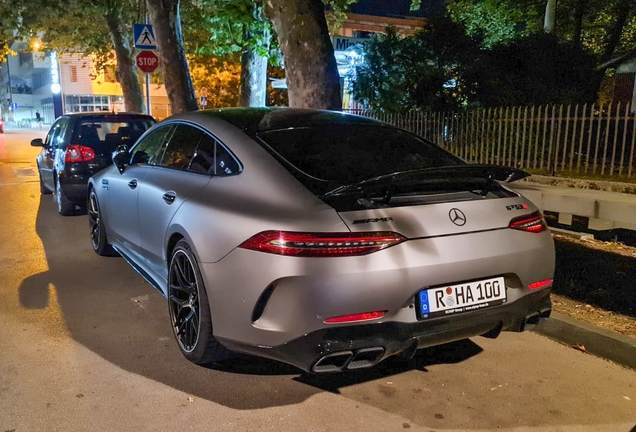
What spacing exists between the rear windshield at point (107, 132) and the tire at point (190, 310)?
214 inches

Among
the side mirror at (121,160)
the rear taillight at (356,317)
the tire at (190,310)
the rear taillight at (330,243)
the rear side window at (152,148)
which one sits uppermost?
the rear side window at (152,148)

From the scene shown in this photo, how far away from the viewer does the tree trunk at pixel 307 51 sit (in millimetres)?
7910

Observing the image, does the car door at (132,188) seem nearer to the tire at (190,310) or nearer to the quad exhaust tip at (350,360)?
the tire at (190,310)

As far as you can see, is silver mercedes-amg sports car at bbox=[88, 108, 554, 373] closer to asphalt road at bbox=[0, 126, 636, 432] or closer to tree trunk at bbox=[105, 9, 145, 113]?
asphalt road at bbox=[0, 126, 636, 432]

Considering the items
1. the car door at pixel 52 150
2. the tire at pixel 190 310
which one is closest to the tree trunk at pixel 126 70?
the car door at pixel 52 150

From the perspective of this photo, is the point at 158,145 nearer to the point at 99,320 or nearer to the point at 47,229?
the point at 99,320

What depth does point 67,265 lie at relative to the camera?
6.12 m

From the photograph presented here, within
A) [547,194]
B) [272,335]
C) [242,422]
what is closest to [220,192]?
[272,335]

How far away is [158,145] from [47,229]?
160 inches

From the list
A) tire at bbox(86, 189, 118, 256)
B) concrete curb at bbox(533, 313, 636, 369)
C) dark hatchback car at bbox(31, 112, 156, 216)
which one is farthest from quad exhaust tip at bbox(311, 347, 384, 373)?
dark hatchback car at bbox(31, 112, 156, 216)

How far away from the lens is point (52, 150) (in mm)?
9383

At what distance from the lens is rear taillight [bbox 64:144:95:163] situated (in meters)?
8.41

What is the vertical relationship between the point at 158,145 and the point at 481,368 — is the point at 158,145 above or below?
above

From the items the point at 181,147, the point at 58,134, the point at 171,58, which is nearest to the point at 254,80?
the point at 171,58
